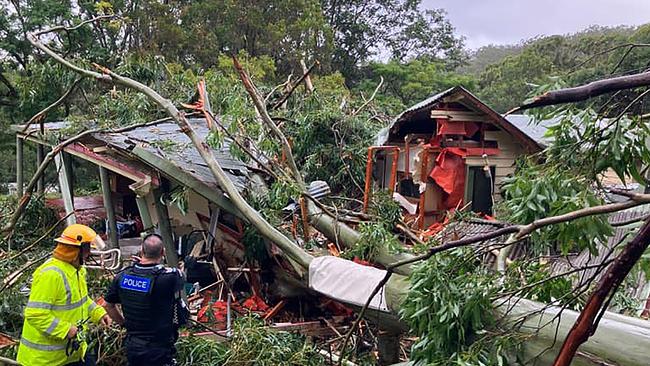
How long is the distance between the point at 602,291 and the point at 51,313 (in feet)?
11.4

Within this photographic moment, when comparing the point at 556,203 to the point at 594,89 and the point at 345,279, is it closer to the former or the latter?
the point at 594,89

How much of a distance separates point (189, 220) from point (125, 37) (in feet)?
52.1

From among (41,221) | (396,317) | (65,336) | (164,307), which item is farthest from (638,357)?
(41,221)

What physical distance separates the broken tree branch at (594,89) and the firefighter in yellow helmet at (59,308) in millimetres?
3372

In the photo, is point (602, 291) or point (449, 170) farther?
point (449, 170)

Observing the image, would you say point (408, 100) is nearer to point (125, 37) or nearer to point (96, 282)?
point (125, 37)

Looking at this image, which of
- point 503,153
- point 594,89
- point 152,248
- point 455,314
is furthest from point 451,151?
point 594,89

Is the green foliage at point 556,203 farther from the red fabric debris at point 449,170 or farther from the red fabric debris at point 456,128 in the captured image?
the red fabric debris at point 449,170

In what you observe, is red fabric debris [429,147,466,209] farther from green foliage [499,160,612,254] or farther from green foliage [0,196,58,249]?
green foliage [499,160,612,254]

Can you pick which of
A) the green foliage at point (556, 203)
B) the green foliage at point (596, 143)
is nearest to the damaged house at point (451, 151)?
the green foliage at point (556, 203)

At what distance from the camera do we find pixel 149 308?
3855 millimetres

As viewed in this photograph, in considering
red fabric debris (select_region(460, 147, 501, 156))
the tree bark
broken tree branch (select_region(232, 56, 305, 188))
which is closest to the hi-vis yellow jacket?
broken tree branch (select_region(232, 56, 305, 188))

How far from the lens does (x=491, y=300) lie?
2959mm

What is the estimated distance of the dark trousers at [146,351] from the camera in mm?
3912
